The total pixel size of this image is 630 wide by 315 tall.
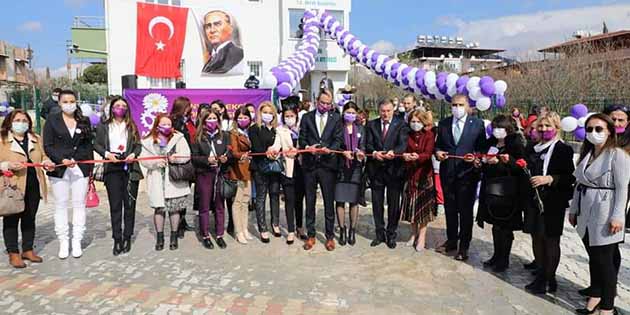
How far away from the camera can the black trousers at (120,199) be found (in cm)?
570

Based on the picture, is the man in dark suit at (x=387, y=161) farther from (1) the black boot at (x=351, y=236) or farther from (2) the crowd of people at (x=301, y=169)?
(1) the black boot at (x=351, y=236)

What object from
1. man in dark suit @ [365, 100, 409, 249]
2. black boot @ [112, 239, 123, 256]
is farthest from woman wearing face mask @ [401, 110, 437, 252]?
black boot @ [112, 239, 123, 256]

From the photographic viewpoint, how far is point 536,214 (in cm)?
457

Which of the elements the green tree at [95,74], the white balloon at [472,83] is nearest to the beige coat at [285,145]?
the white balloon at [472,83]

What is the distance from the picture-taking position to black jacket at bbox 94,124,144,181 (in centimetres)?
567

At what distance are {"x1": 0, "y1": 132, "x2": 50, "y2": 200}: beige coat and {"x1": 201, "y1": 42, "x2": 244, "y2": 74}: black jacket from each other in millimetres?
18876

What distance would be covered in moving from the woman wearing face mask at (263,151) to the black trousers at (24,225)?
259 centimetres

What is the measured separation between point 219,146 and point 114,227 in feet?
5.27

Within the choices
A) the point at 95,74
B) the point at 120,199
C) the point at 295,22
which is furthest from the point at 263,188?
the point at 95,74

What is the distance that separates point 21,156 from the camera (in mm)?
5391

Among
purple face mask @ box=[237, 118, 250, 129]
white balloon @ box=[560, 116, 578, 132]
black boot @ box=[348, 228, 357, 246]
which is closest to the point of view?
white balloon @ box=[560, 116, 578, 132]

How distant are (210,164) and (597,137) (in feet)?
13.7

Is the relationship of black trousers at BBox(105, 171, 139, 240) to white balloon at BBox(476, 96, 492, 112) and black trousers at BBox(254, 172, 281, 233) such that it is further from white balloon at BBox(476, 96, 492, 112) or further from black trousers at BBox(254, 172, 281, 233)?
white balloon at BBox(476, 96, 492, 112)

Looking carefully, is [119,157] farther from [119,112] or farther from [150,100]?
[150,100]
